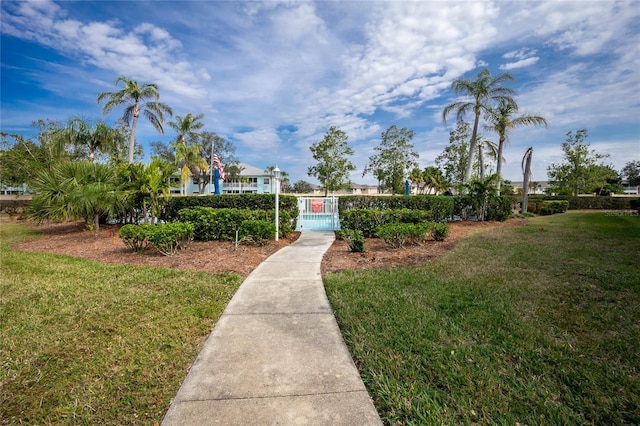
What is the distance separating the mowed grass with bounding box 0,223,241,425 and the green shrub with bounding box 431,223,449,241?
607cm

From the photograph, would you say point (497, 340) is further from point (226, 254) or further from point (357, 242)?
point (226, 254)

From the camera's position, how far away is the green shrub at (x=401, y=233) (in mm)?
7684

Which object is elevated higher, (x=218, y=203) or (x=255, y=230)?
(x=218, y=203)

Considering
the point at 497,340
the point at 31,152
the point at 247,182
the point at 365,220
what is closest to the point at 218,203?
the point at 365,220

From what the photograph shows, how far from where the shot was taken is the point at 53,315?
12.0 ft

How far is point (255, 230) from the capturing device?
320 inches

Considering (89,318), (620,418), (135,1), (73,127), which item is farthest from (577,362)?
(73,127)

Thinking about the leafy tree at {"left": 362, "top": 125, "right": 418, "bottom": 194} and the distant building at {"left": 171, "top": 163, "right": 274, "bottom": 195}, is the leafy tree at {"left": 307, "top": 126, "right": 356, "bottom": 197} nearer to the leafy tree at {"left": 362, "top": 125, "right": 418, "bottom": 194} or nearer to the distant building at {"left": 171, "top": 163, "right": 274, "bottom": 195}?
the leafy tree at {"left": 362, "top": 125, "right": 418, "bottom": 194}

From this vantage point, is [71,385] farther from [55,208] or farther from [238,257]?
[55,208]

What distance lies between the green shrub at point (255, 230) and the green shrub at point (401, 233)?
302 centimetres

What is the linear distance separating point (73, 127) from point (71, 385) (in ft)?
79.3

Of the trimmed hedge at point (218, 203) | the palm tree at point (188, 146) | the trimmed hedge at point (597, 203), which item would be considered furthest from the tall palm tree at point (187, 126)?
the trimmed hedge at point (597, 203)

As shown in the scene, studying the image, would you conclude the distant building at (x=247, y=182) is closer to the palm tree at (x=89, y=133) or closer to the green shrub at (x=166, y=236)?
the palm tree at (x=89, y=133)

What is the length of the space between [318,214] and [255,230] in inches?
198
